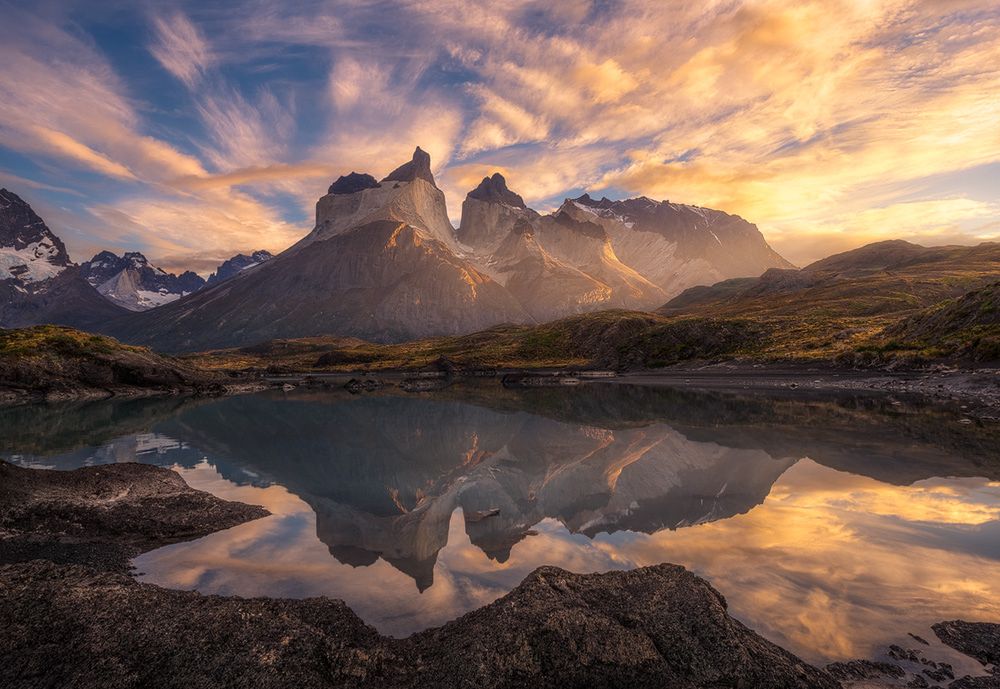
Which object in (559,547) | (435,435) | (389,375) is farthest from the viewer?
(389,375)

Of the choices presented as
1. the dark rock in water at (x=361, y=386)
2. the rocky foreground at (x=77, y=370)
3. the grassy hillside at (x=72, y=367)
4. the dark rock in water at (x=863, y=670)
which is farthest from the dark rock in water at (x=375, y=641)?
the grassy hillside at (x=72, y=367)

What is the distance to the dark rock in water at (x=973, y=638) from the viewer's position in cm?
962

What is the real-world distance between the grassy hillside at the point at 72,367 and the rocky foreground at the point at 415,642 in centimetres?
9266

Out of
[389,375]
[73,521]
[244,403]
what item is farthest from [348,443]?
[389,375]

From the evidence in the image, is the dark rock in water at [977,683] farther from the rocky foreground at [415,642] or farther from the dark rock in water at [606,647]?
the dark rock in water at [606,647]

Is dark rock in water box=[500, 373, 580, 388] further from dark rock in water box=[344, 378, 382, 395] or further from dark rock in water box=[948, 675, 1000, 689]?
dark rock in water box=[948, 675, 1000, 689]

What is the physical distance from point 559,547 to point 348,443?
29197 mm

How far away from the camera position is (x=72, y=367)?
84000 mm

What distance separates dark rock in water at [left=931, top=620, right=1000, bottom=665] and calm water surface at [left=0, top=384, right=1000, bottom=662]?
0.40 metres

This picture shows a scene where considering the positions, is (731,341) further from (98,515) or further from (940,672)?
(98,515)

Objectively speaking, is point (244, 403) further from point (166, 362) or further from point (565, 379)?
point (565, 379)

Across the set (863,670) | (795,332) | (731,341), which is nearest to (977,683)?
(863,670)

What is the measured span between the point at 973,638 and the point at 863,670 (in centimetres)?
310

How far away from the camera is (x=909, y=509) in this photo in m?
19.3
